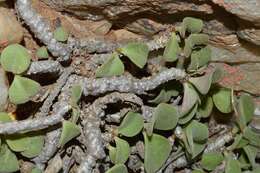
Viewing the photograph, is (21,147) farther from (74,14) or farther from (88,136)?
(74,14)

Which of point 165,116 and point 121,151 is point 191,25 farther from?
point 121,151

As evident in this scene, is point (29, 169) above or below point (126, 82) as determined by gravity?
below

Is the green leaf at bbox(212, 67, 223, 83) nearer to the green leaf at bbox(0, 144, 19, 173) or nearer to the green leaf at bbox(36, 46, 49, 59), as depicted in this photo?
the green leaf at bbox(36, 46, 49, 59)

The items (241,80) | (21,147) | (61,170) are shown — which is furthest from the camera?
(241,80)

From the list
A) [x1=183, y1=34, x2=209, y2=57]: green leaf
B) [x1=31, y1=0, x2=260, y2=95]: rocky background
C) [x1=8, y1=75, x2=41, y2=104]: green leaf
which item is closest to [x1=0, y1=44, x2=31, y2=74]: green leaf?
[x1=8, y1=75, x2=41, y2=104]: green leaf

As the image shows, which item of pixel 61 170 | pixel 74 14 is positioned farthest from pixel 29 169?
pixel 74 14
